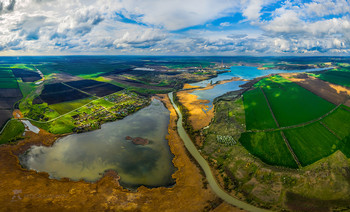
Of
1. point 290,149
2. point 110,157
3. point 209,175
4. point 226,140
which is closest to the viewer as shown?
point 209,175

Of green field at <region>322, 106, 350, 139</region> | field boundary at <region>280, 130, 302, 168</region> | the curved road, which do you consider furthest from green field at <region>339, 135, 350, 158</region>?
the curved road

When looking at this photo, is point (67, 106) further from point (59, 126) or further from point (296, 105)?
point (296, 105)

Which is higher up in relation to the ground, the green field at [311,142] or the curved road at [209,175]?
the green field at [311,142]

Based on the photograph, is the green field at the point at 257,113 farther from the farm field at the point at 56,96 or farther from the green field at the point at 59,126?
the farm field at the point at 56,96

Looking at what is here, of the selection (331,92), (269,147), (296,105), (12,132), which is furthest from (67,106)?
(331,92)

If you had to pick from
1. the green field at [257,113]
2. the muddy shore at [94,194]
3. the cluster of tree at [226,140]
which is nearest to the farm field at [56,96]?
the muddy shore at [94,194]

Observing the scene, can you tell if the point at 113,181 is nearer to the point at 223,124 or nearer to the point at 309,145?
the point at 223,124

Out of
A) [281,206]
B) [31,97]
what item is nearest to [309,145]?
[281,206]
